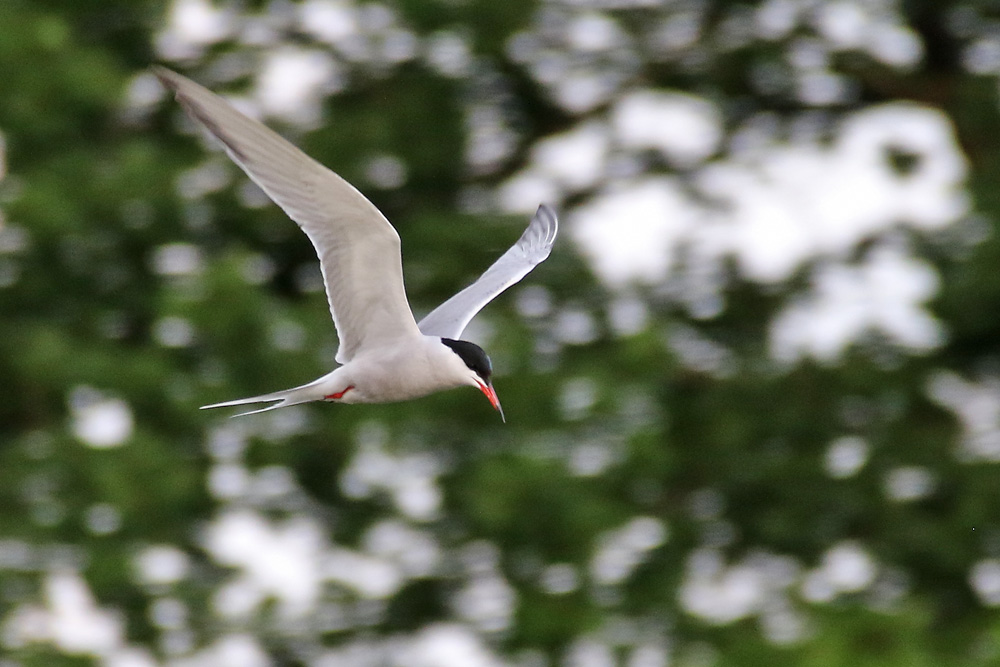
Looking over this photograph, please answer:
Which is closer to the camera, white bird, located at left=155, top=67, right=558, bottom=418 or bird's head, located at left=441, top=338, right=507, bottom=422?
white bird, located at left=155, top=67, right=558, bottom=418

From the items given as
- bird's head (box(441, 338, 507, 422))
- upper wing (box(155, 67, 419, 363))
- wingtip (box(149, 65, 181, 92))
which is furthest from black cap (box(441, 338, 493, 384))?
wingtip (box(149, 65, 181, 92))

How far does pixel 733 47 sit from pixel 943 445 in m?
2.01

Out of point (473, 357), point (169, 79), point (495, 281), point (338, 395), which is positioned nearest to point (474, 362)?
point (473, 357)

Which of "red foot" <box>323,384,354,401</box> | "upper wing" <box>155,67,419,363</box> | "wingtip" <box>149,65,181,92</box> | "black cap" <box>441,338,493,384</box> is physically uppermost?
"wingtip" <box>149,65,181,92</box>

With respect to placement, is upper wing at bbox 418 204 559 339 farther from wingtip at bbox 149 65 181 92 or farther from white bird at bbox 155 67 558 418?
wingtip at bbox 149 65 181 92

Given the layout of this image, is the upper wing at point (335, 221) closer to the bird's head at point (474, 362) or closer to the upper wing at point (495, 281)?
the bird's head at point (474, 362)

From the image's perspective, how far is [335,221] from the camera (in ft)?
10.9

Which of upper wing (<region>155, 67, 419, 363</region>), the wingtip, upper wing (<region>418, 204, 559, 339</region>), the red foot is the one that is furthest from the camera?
upper wing (<region>418, 204, 559, 339</region>)

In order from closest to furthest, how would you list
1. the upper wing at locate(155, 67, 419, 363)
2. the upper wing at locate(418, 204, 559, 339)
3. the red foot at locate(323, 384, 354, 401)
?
the upper wing at locate(155, 67, 419, 363) → the red foot at locate(323, 384, 354, 401) → the upper wing at locate(418, 204, 559, 339)

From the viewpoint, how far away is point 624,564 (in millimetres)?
5777

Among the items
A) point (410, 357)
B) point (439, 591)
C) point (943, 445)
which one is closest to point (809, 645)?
point (410, 357)

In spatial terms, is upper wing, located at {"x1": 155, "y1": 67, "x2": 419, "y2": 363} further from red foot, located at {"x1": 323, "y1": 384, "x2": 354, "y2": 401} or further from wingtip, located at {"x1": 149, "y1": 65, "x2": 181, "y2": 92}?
red foot, located at {"x1": 323, "y1": 384, "x2": 354, "y2": 401}

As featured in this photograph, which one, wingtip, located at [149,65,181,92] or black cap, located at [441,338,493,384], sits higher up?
wingtip, located at [149,65,181,92]

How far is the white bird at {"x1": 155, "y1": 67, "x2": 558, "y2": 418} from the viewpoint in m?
3.19
